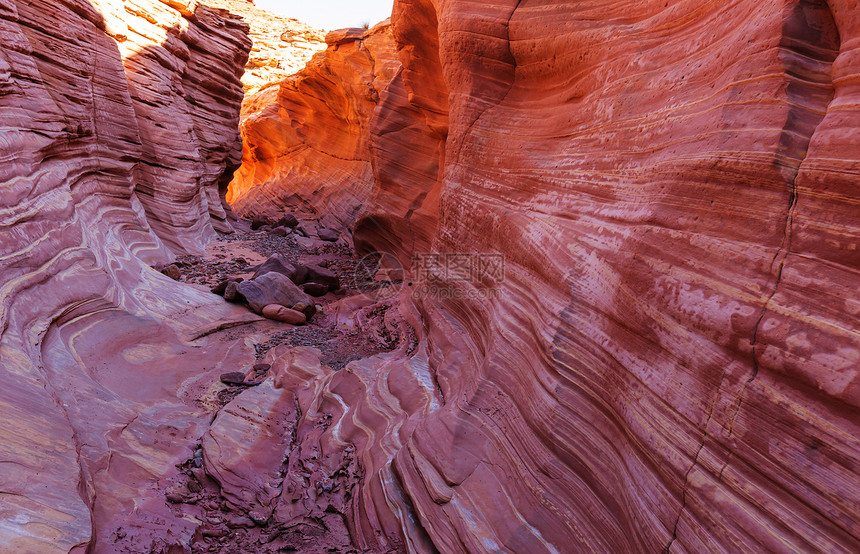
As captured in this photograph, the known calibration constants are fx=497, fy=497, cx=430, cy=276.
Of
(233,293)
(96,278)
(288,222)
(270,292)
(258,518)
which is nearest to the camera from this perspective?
(258,518)

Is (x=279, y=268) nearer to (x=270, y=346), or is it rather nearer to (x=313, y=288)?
(x=313, y=288)

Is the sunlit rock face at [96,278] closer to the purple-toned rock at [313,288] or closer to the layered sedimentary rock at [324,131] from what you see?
the purple-toned rock at [313,288]

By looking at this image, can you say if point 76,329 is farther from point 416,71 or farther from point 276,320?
point 416,71

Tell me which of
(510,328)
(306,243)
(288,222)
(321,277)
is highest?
(510,328)

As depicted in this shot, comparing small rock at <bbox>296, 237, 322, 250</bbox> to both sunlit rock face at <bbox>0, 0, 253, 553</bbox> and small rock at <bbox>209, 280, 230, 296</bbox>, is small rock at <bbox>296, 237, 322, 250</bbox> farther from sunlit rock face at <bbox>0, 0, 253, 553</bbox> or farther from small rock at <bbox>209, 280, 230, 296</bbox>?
small rock at <bbox>209, 280, 230, 296</bbox>

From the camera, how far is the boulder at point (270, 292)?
7.95 m

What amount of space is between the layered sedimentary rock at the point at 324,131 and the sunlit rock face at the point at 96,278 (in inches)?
188

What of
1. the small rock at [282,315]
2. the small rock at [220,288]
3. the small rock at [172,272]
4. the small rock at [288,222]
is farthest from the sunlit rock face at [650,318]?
the small rock at [288,222]

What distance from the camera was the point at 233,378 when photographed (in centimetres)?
547

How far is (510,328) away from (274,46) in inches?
1067

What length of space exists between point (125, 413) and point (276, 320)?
3.62 m

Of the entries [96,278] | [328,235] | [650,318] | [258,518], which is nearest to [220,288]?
[96,278]

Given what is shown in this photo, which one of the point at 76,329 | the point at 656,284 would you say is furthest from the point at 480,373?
the point at 76,329

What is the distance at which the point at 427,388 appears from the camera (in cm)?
496
